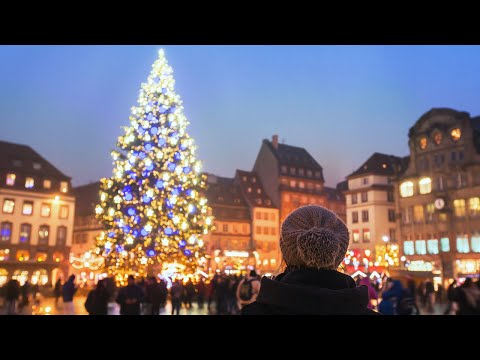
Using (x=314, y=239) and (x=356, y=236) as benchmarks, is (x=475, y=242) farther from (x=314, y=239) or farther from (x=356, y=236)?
(x=314, y=239)

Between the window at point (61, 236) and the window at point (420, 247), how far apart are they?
38637 mm

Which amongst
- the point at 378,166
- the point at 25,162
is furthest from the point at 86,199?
the point at 378,166

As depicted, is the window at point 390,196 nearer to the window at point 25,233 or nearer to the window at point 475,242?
the window at point 475,242

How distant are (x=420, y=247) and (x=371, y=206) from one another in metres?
14.1

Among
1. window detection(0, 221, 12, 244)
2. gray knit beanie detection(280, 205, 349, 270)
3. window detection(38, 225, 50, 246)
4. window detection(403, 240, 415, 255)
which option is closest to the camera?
gray knit beanie detection(280, 205, 349, 270)

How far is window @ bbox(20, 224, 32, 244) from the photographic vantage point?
5669 cm

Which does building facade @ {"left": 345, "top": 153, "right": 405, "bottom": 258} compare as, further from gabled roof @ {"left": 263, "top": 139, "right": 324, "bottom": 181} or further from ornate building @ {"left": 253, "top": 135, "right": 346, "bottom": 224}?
gabled roof @ {"left": 263, "top": 139, "right": 324, "bottom": 181}

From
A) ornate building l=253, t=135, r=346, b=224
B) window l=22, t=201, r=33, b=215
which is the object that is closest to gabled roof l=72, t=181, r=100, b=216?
window l=22, t=201, r=33, b=215

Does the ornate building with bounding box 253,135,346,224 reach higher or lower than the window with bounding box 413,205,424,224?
higher

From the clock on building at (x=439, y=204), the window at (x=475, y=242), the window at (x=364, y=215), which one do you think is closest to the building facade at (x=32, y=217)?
the window at (x=364, y=215)

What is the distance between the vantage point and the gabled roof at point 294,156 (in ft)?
280

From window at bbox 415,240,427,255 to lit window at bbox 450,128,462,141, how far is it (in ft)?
36.3
